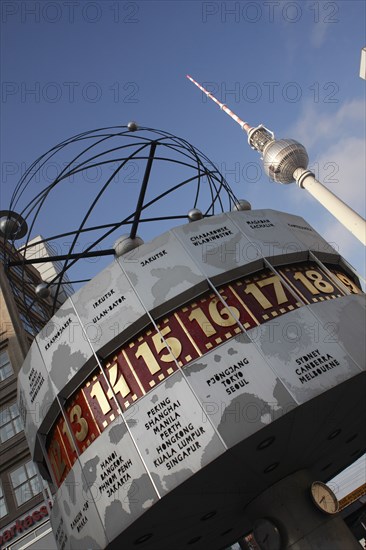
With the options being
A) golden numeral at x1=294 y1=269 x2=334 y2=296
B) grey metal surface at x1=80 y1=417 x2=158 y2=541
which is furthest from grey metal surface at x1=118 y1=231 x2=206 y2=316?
grey metal surface at x1=80 y1=417 x2=158 y2=541

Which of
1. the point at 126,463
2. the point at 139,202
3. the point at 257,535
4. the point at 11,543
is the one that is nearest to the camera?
the point at 126,463

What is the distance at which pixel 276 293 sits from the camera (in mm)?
12445

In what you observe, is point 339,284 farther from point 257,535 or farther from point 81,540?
point 81,540

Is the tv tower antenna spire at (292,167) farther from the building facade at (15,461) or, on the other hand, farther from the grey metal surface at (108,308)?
the grey metal surface at (108,308)

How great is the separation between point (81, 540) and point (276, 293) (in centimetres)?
795

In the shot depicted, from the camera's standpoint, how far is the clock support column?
11383mm

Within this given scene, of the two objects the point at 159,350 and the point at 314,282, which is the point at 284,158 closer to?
the point at 314,282

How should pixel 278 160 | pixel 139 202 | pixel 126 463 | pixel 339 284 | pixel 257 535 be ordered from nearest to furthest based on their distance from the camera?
1. pixel 126 463
2. pixel 257 535
3. pixel 339 284
4. pixel 139 202
5. pixel 278 160

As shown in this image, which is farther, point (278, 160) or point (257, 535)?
point (278, 160)

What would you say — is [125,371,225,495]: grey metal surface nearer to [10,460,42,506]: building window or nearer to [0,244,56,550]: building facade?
[0,244,56,550]: building facade

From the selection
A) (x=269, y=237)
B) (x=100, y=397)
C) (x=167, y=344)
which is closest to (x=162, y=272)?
(x=167, y=344)

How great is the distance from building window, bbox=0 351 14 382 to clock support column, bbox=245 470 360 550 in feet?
52.8

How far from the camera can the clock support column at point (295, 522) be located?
448 inches

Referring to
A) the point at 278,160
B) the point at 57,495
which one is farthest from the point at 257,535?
the point at 278,160
